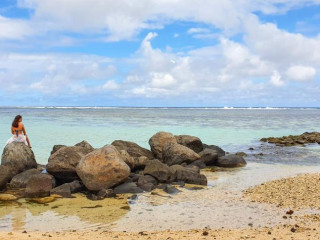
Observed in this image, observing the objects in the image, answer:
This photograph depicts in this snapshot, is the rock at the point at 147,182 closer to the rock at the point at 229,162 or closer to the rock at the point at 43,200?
the rock at the point at 43,200

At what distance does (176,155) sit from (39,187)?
7.47m

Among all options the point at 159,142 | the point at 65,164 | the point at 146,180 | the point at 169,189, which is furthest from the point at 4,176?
the point at 159,142

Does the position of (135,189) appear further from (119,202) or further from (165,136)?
(165,136)

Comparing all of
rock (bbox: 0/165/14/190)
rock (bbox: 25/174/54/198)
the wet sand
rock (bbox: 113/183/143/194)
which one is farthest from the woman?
rock (bbox: 113/183/143/194)

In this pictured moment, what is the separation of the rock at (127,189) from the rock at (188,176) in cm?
216

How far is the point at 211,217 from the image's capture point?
9883 millimetres

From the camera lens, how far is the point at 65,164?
13711 mm

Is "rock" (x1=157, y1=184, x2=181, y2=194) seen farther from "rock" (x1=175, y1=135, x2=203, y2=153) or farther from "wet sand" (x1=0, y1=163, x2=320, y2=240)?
"rock" (x1=175, y1=135, x2=203, y2=153)

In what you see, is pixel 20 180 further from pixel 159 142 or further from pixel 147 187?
pixel 159 142

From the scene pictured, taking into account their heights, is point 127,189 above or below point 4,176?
below

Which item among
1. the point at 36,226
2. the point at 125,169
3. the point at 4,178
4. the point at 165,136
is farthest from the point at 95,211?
the point at 165,136

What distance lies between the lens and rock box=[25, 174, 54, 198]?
1230cm

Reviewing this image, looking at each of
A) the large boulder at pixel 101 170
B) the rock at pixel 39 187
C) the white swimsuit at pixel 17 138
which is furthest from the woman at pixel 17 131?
the large boulder at pixel 101 170

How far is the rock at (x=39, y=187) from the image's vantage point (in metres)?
12.3
